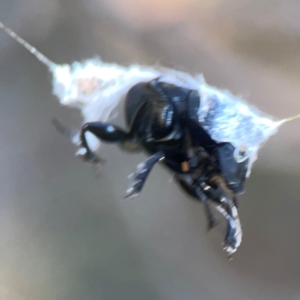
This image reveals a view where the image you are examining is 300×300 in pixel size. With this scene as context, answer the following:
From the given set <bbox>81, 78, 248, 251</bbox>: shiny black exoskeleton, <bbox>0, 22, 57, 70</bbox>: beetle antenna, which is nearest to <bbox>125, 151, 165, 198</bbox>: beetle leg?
<bbox>81, 78, 248, 251</bbox>: shiny black exoskeleton

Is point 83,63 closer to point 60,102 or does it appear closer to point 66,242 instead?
point 60,102

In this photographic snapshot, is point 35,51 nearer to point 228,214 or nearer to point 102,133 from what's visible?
point 102,133

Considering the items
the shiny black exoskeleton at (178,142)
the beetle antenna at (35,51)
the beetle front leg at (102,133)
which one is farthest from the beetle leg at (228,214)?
the beetle antenna at (35,51)

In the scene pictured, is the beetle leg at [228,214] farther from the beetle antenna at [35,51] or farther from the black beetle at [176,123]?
the beetle antenna at [35,51]

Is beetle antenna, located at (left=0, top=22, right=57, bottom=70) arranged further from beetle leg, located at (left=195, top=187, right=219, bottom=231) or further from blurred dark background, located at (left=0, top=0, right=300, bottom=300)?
beetle leg, located at (left=195, top=187, right=219, bottom=231)

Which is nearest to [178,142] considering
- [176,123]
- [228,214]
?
[176,123]

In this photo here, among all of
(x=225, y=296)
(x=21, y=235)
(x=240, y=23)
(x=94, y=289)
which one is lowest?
(x=225, y=296)

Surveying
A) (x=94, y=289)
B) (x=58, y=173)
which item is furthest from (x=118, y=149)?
(x=94, y=289)
